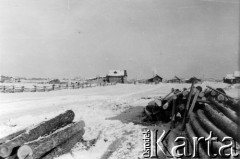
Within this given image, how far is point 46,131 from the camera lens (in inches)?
315

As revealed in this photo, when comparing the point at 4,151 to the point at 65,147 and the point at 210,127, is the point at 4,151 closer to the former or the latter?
the point at 65,147

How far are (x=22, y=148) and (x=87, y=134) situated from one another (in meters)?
4.14

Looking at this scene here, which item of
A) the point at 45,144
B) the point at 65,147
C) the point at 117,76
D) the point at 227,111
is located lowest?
the point at 65,147

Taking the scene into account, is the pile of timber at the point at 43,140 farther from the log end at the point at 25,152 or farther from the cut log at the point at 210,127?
the cut log at the point at 210,127

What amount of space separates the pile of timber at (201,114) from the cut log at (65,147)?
305cm

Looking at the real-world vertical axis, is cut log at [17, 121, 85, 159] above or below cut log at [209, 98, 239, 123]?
below

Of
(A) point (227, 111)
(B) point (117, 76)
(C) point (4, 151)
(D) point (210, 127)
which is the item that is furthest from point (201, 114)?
(B) point (117, 76)

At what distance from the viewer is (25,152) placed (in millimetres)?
5988

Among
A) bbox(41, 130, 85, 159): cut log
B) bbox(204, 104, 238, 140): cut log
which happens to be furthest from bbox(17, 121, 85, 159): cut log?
bbox(204, 104, 238, 140): cut log

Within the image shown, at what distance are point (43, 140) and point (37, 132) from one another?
84 centimetres

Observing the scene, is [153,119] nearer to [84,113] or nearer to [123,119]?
[123,119]

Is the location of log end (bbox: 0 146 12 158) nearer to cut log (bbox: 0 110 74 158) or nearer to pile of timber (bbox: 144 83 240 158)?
cut log (bbox: 0 110 74 158)

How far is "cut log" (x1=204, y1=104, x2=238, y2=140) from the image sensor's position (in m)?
6.49

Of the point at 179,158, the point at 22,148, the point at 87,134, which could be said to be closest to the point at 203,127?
the point at 179,158
